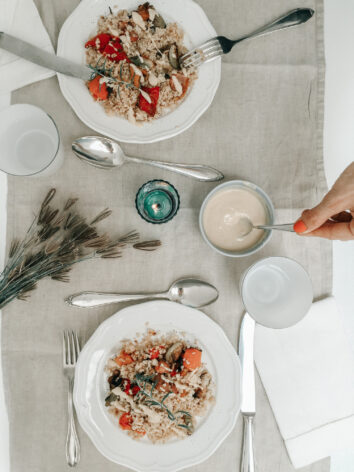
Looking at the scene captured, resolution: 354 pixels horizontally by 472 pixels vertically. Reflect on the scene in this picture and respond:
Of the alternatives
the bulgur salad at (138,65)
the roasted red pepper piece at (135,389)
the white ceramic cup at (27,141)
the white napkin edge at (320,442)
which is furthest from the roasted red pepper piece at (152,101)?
the white napkin edge at (320,442)

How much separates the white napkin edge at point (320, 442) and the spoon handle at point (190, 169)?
0.68 m

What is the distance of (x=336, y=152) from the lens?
101 cm

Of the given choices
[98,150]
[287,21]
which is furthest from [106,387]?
[287,21]

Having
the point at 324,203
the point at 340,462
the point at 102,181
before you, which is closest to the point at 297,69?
the point at 324,203

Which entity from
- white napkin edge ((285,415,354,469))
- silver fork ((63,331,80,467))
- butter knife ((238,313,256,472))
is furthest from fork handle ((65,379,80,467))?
white napkin edge ((285,415,354,469))

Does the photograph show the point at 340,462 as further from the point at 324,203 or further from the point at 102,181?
the point at 102,181

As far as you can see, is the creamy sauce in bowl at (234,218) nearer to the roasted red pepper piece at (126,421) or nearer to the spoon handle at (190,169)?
the spoon handle at (190,169)

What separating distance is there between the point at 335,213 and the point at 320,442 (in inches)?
22.9

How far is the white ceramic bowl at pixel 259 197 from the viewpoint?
88 cm

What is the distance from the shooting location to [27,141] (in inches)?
36.9

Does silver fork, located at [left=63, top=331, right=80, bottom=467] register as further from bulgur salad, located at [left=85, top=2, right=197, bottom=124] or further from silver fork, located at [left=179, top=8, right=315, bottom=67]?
silver fork, located at [left=179, top=8, right=315, bottom=67]

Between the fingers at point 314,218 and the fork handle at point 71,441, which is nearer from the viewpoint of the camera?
the fingers at point 314,218

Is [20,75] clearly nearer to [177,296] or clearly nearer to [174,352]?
[177,296]

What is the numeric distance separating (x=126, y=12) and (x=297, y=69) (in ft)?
1.47
